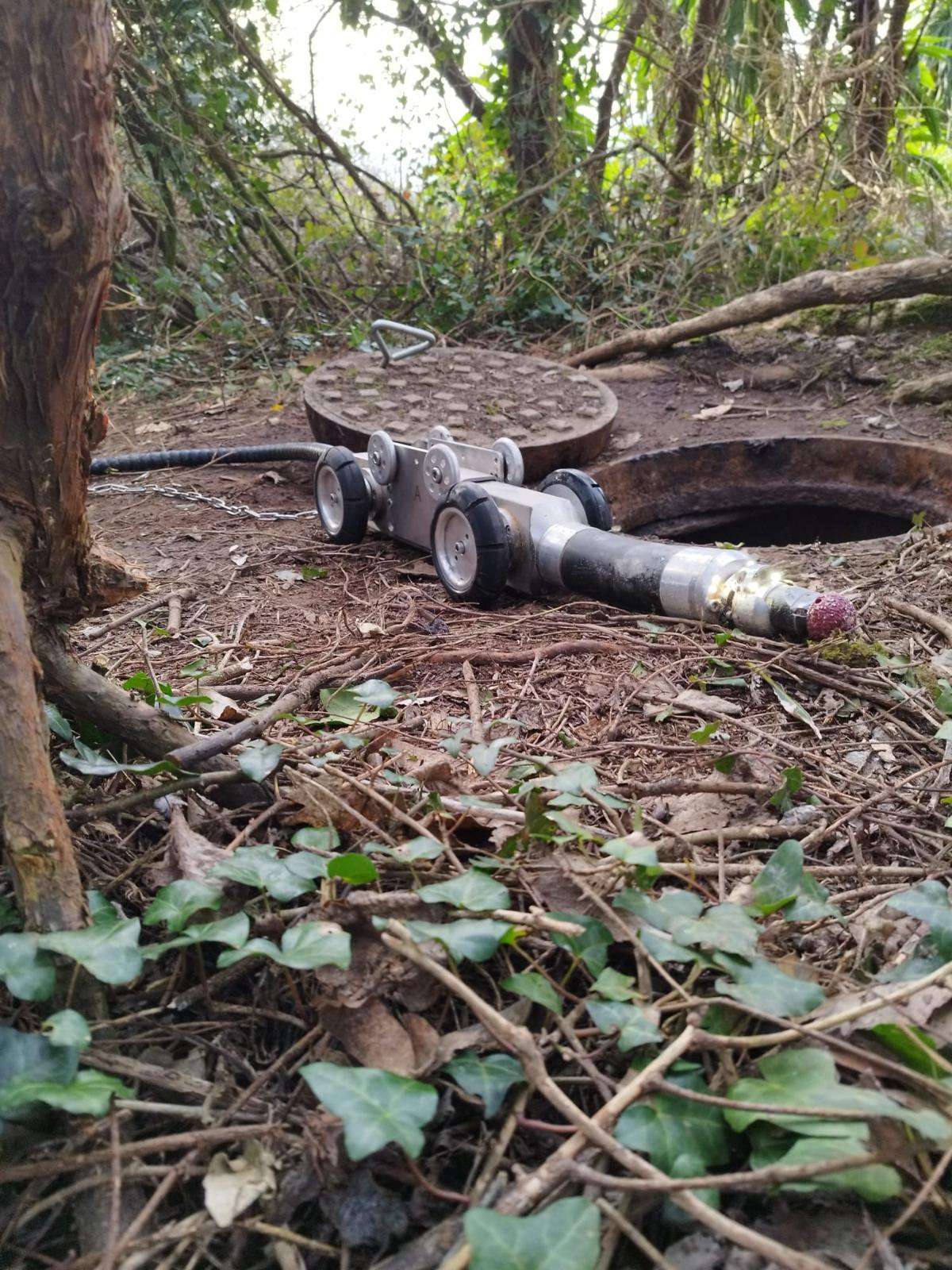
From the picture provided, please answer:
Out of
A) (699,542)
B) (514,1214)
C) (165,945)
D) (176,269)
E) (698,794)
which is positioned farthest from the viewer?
(176,269)

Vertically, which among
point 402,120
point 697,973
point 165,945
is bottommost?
point 697,973

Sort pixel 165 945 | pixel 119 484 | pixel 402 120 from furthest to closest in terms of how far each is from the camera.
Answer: pixel 402 120, pixel 119 484, pixel 165 945

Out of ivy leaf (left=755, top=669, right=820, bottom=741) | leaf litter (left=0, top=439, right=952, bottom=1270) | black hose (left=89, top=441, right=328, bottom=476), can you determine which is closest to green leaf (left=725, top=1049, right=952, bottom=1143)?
leaf litter (left=0, top=439, right=952, bottom=1270)

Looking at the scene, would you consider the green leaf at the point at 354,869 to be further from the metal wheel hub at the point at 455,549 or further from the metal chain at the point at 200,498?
the metal chain at the point at 200,498

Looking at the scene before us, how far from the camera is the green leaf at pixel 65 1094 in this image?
34.2 inches

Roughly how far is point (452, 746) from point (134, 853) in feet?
1.63

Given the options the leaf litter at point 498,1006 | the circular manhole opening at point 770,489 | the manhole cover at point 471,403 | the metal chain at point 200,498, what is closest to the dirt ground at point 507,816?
the leaf litter at point 498,1006

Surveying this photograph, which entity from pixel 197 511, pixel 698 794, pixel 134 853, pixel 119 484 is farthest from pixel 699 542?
pixel 134 853

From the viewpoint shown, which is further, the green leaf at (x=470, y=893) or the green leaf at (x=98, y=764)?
the green leaf at (x=98, y=764)

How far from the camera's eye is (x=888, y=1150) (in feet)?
2.77

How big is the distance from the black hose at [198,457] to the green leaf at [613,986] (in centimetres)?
318

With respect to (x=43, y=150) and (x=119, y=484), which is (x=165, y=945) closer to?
(x=43, y=150)

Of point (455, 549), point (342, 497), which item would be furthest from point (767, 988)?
point (342, 497)

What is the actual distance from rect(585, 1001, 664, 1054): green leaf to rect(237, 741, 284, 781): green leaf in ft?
1.81
